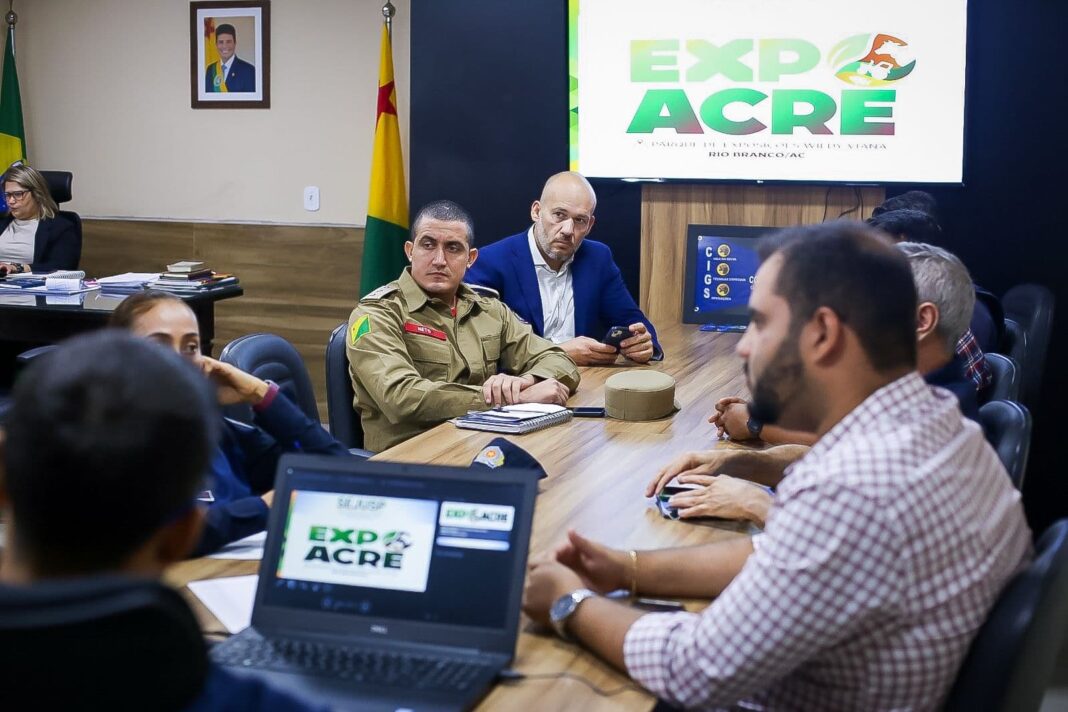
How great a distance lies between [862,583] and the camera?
4.52 ft

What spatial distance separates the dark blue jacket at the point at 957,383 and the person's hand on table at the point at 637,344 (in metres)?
1.54

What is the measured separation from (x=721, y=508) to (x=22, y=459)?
5.03 ft

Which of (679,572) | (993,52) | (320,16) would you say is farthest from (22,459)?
(320,16)

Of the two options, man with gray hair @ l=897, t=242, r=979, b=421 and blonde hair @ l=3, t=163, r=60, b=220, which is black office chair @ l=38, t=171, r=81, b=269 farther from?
man with gray hair @ l=897, t=242, r=979, b=421

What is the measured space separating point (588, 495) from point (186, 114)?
531 centimetres

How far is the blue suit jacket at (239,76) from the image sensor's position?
675 cm

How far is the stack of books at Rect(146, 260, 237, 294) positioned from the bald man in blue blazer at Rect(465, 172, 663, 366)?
175cm

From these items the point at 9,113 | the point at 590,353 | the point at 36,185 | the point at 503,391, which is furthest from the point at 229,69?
the point at 503,391

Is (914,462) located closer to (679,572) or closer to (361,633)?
(679,572)

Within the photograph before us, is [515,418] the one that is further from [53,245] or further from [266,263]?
[53,245]

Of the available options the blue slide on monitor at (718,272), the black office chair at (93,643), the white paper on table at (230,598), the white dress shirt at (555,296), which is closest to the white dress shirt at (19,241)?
the white dress shirt at (555,296)

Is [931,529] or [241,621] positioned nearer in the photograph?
[931,529]

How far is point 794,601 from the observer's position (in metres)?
1.39

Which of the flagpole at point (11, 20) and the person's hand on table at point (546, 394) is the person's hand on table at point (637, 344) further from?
the flagpole at point (11, 20)
